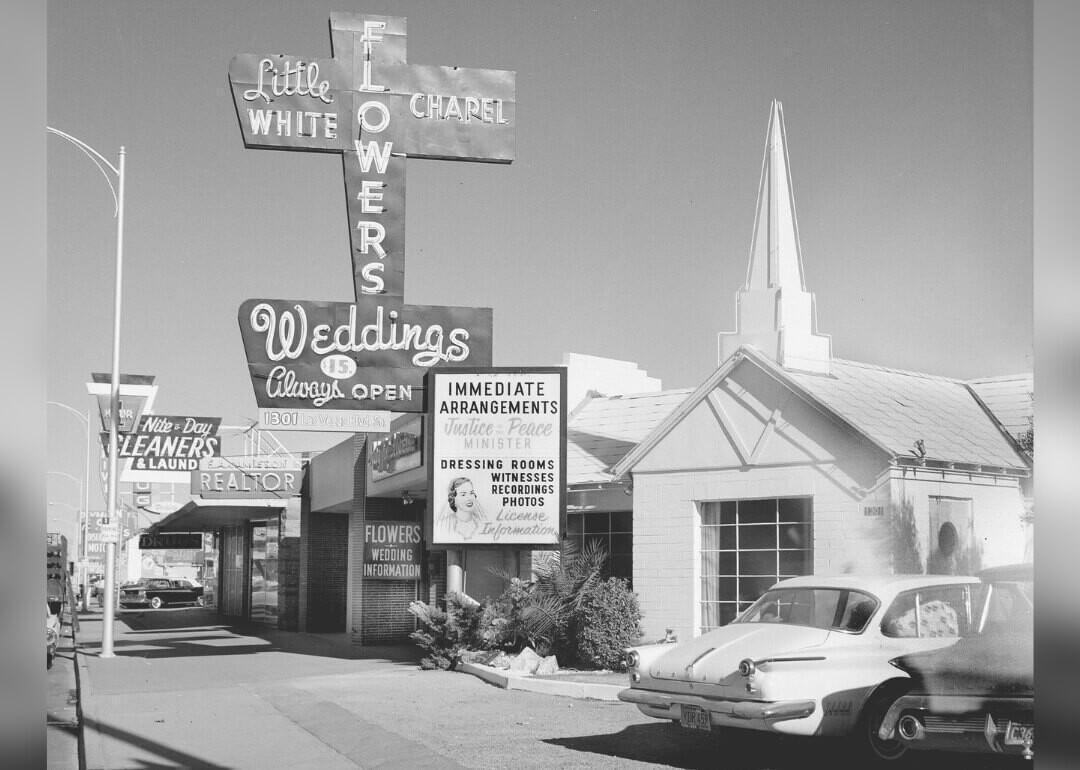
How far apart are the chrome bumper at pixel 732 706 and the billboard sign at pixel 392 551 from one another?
15.9 m

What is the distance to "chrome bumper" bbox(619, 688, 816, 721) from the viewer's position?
8.85 m

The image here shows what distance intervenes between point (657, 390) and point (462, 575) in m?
4.79

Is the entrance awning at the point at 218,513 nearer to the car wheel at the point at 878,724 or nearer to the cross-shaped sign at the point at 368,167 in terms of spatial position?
the cross-shaped sign at the point at 368,167

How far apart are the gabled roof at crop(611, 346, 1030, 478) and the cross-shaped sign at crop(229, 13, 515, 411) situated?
13.4ft

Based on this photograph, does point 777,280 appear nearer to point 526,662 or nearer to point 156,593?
point 526,662

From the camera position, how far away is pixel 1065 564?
14.6 ft

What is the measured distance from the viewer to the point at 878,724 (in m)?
8.70

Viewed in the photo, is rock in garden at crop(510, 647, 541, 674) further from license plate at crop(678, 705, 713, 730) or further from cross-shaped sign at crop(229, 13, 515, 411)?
license plate at crop(678, 705, 713, 730)

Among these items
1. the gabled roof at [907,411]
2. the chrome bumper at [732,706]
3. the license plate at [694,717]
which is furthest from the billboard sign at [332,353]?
the license plate at [694,717]

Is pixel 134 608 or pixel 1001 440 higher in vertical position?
pixel 1001 440

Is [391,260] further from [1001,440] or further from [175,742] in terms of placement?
[1001,440]

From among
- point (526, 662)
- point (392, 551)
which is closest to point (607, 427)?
point (526, 662)

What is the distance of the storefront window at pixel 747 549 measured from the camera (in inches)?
505

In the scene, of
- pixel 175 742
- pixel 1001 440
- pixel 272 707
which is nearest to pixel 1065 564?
pixel 1001 440
